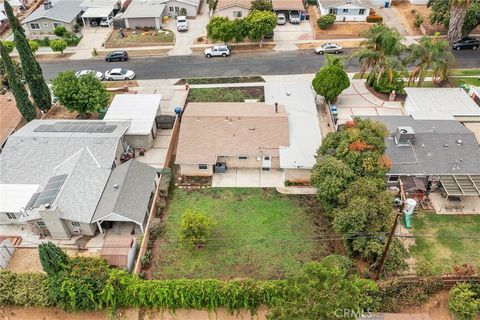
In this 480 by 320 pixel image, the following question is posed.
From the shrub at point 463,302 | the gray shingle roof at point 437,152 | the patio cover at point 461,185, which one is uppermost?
the gray shingle roof at point 437,152

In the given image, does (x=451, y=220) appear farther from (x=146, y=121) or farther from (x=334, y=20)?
(x=334, y=20)

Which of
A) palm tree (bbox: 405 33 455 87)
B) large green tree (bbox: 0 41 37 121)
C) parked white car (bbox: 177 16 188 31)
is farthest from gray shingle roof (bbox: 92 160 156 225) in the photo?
parked white car (bbox: 177 16 188 31)

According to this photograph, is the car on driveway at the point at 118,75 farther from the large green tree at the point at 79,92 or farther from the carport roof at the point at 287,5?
the carport roof at the point at 287,5

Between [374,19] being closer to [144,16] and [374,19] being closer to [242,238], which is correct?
[144,16]

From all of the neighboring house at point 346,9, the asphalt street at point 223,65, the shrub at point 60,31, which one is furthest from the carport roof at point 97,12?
the neighboring house at point 346,9

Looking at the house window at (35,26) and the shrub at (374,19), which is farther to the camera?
the house window at (35,26)

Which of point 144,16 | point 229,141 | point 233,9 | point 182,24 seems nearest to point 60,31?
point 144,16

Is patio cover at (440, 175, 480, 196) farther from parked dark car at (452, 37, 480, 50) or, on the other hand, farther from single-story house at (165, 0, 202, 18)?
single-story house at (165, 0, 202, 18)
